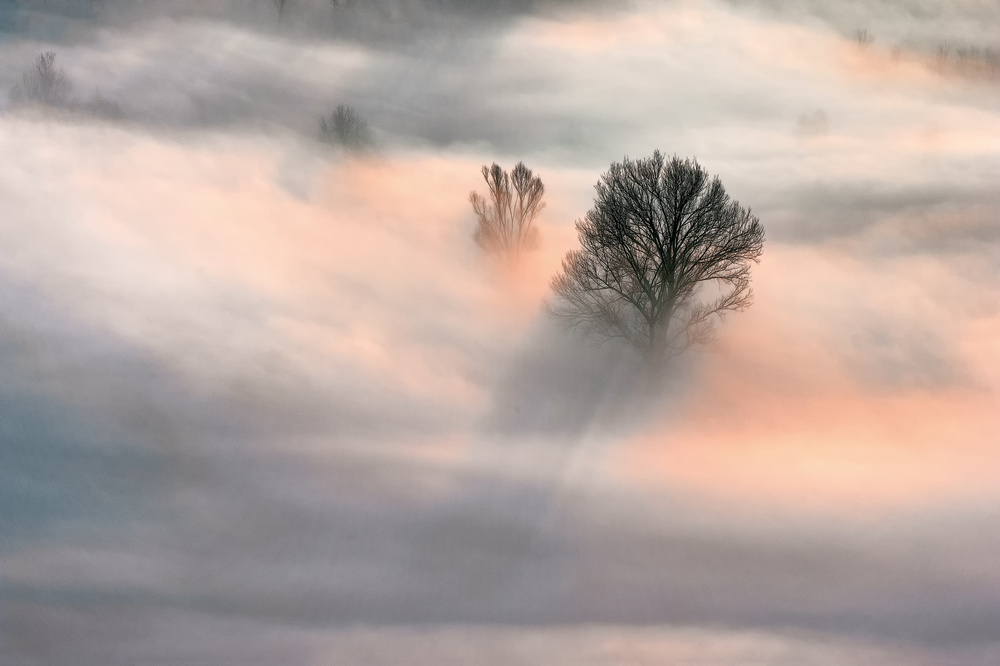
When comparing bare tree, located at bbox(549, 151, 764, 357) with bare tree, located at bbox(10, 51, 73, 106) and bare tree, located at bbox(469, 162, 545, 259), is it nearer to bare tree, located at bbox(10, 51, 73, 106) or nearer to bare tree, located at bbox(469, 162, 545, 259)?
bare tree, located at bbox(469, 162, 545, 259)

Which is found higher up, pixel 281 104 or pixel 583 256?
pixel 281 104

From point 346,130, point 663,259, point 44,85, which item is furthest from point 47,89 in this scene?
point 663,259

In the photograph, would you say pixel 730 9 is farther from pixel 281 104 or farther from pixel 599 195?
pixel 281 104

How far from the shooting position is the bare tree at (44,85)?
36750 mm

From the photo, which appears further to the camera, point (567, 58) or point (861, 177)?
point (567, 58)

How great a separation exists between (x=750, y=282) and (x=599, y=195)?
14.4 ft

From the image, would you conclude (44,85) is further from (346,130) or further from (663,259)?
(663,259)

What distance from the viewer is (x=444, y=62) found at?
36.3 meters

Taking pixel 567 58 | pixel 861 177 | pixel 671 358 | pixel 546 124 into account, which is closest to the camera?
pixel 671 358

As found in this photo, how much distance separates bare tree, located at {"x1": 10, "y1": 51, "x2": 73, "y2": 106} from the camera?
121 ft

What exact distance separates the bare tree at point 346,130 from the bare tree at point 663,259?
8.47m

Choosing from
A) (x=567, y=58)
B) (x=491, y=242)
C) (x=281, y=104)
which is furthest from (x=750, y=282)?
(x=281, y=104)

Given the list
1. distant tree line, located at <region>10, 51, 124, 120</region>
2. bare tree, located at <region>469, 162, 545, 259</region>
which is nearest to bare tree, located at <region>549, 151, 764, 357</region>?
bare tree, located at <region>469, 162, 545, 259</region>

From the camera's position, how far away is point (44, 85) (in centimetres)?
3691
